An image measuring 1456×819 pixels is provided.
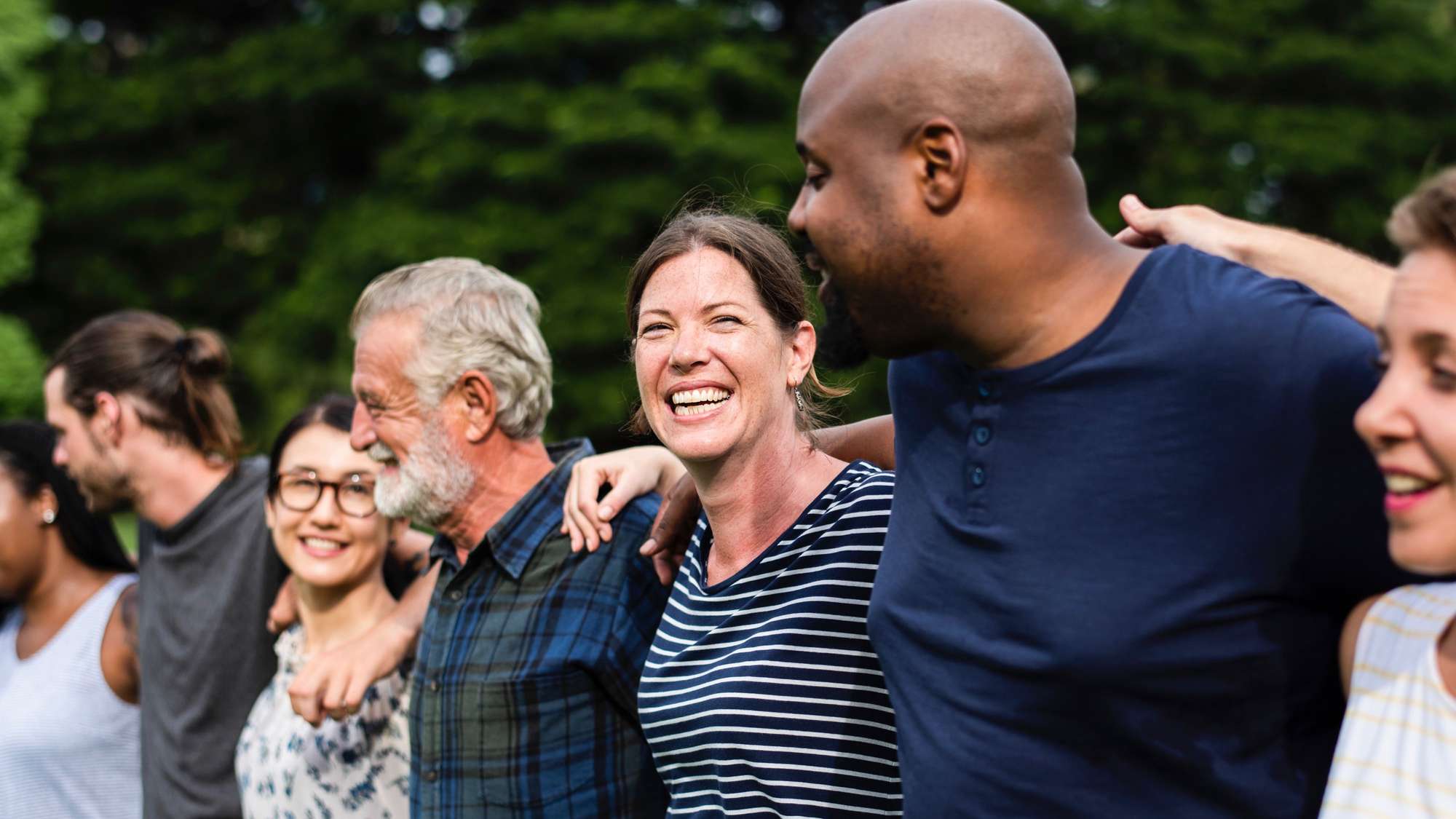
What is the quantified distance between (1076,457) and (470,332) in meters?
1.97

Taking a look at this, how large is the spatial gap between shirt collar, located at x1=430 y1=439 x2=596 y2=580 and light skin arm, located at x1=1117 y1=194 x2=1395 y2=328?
5.67 feet

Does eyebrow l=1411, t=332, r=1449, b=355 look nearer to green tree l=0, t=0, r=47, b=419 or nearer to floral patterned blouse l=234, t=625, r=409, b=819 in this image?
floral patterned blouse l=234, t=625, r=409, b=819

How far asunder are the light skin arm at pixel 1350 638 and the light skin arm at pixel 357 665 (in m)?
2.18

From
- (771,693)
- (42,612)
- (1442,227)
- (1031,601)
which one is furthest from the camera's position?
(42,612)

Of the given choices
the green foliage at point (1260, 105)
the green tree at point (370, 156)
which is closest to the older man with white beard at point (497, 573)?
the green tree at point (370, 156)

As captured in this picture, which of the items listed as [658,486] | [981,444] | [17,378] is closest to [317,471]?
[658,486]

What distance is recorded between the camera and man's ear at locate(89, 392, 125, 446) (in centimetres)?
446

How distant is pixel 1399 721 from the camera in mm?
1616

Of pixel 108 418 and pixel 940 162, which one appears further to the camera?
pixel 108 418

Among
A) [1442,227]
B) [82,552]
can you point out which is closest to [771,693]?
[1442,227]

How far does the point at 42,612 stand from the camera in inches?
182

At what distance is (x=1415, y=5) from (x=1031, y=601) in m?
23.6

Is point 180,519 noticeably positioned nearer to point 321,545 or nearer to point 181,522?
point 181,522

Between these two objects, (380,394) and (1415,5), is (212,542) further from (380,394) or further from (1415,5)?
(1415,5)
